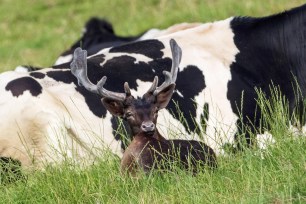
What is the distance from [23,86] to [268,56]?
8.51ft

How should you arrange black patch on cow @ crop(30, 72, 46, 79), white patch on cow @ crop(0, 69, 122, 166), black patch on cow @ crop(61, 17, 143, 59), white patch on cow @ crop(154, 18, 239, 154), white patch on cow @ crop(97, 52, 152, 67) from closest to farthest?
white patch on cow @ crop(0, 69, 122, 166) < black patch on cow @ crop(30, 72, 46, 79) < white patch on cow @ crop(154, 18, 239, 154) < white patch on cow @ crop(97, 52, 152, 67) < black patch on cow @ crop(61, 17, 143, 59)

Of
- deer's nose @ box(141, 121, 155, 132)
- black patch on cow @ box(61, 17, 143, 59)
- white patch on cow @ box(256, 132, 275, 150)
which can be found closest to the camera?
white patch on cow @ box(256, 132, 275, 150)

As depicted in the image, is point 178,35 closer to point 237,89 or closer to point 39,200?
point 237,89

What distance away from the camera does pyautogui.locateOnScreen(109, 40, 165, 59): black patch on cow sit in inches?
392

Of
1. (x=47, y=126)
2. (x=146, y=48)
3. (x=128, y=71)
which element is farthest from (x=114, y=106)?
(x=146, y=48)

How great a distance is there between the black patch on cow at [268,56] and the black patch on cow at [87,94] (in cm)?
135

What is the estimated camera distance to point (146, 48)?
10.1m

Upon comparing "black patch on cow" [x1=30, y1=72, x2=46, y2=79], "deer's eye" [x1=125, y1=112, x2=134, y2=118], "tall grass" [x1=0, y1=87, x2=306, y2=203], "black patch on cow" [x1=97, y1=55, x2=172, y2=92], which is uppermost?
"black patch on cow" [x1=30, y1=72, x2=46, y2=79]

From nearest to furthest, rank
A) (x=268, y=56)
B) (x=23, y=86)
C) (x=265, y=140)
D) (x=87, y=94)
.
Answer: (x=265, y=140)
(x=23, y=86)
(x=87, y=94)
(x=268, y=56)

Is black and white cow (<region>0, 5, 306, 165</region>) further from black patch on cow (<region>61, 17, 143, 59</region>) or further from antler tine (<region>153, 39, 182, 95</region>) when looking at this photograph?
black patch on cow (<region>61, 17, 143, 59</region>)

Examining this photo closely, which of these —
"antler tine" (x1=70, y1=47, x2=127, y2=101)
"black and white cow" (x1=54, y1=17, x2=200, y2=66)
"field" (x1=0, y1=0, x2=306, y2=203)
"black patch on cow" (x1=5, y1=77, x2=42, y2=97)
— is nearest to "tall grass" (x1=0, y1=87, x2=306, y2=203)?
"field" (x1=0, y1=0, x2=306, y2=203)

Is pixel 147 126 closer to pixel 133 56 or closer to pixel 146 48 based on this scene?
pixel 133 56

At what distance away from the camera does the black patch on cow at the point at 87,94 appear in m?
9.17

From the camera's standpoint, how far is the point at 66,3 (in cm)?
2186
